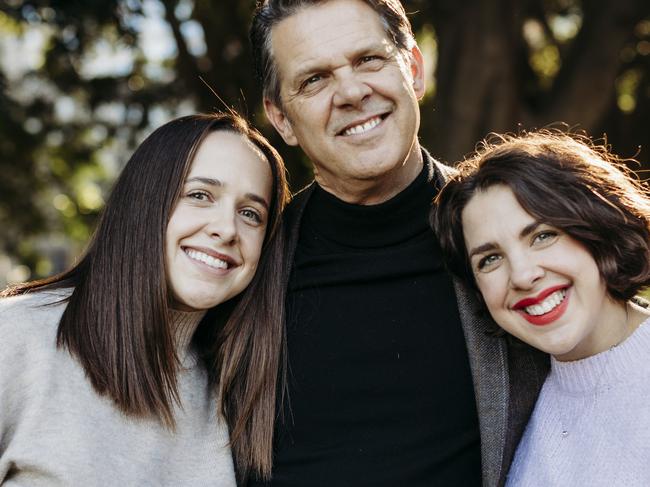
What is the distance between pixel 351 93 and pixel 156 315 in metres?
1.12

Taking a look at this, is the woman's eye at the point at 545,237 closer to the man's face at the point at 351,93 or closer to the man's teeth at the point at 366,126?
the man's face at the point at 351,93

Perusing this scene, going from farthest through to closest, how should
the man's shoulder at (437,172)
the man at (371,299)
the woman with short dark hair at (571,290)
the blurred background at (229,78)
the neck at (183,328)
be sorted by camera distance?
the blurred background at (229,78), the man's shoulder at (437,172), the neck at (183,328), the man at (371,299), the woman with short dark hair at (571,290)

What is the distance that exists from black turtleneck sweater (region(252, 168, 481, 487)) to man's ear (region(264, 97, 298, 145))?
41cm

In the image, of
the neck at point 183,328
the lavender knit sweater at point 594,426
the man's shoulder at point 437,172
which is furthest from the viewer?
the man's shoulder at point 437,172

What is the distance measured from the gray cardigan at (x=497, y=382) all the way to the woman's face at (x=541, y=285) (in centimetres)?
24

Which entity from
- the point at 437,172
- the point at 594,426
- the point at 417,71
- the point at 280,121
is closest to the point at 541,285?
the point at 594,426

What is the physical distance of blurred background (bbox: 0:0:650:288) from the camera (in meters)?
6.20

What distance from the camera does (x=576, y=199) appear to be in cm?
269

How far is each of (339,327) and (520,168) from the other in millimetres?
938

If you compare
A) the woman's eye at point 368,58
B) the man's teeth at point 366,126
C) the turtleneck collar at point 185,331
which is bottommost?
the turtleneck collar at point 185,331

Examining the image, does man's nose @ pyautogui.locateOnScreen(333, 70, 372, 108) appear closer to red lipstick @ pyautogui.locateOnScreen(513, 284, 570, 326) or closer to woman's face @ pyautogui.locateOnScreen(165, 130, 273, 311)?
woman's face @ pyautogui.locateOnScreen(165, 130, 273, 311)

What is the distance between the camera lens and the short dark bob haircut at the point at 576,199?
2.64 metres

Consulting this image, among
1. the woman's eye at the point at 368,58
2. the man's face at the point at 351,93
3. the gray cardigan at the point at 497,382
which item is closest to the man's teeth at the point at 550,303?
the gray cardigan at the point at 497,382

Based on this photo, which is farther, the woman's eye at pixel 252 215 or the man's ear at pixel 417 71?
the man's ear at pixel 417 71
